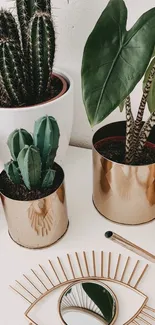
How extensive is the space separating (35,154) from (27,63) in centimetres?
23

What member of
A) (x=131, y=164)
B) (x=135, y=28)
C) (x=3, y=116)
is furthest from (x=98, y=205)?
(x=135, y=28)

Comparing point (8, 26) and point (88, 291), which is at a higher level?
Result: point (8, 26)

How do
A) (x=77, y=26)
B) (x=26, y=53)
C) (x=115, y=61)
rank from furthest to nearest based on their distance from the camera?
(x=77, y=26)
(x=26, y=53)
(x=115, y=61)

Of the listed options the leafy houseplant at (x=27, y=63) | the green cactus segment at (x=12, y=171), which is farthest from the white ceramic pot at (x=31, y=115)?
the green cactus segment at (x=12, y=171)

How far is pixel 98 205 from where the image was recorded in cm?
79

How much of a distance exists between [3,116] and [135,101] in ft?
1.00

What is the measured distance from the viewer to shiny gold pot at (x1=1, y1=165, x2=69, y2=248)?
67 centimetres

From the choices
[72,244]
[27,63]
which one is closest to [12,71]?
[27,63]

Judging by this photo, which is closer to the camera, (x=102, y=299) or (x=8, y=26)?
(x=102, y=299)

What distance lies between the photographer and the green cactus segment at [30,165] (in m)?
0.62

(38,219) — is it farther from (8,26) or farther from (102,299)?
(8,26)

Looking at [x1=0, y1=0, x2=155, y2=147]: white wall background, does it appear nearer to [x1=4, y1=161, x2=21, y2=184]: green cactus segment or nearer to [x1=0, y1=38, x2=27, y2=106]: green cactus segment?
[x1=0, y1=38, x2=27, y2=106]: green cactus segment

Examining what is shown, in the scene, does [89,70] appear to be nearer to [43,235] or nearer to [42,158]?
[42,158]

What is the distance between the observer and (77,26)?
864mm
